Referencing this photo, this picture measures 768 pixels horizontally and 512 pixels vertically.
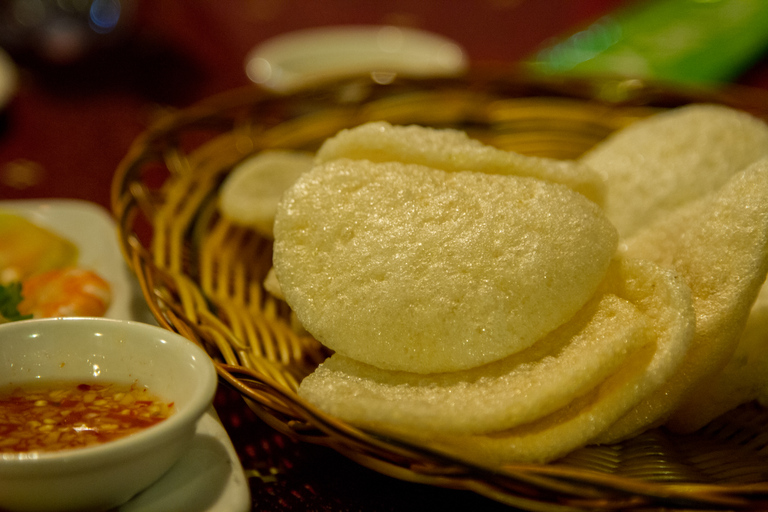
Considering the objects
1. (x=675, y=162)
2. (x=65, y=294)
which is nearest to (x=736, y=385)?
(x=675, y=162)

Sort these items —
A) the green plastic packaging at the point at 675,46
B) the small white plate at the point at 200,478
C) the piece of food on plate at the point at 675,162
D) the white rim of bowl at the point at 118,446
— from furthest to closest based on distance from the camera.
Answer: the green plastic packaging at the point at 675,46, the piece of food on plate at the point at 675,162, the small white plate at the point at 200,478, the white rim of bowl at the point at 118,446

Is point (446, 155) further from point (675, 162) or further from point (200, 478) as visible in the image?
point (200, 478)

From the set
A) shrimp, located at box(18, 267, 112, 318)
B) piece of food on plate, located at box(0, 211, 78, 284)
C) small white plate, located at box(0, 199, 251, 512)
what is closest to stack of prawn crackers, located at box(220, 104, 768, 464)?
small white plate, located at box(0, 199, 251, 512)

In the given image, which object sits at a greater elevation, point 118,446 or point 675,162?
point 675,162

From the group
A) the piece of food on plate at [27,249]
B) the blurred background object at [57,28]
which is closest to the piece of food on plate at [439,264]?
the piece of food on plate at [27,249]

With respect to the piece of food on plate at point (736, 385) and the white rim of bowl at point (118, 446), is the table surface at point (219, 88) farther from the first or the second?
the piece of food on plate at point (736, 385)

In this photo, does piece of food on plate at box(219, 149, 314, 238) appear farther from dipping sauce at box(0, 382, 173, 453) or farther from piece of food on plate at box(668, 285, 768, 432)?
piece of food on plate at box(668, 285, 768, 432)
